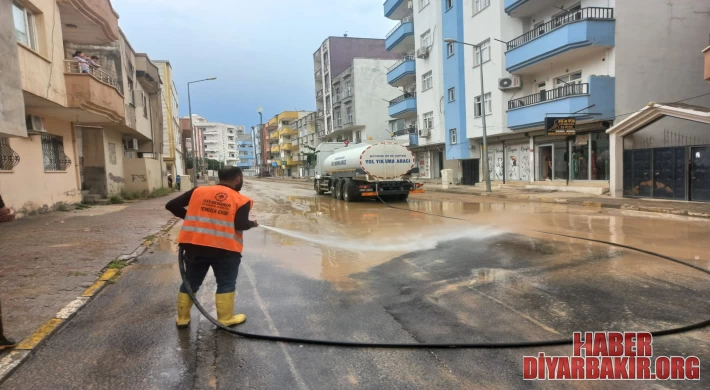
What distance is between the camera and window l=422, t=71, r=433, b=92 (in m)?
32.9

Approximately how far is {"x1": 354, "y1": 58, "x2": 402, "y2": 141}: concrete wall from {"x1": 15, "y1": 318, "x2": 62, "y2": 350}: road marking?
4590 centimetres

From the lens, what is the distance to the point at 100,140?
18.0m

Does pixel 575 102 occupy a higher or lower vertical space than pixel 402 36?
lower

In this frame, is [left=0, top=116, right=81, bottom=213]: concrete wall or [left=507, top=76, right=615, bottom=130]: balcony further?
[left=507, top=76, right=615, bottom=130]: balcony

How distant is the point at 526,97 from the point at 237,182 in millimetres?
21952

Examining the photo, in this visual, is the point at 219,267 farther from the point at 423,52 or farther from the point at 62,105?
the point at 423,52

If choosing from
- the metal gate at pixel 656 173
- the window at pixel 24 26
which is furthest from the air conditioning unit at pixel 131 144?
the metal gate at pixel 656 173

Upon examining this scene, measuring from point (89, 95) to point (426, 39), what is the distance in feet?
85.6

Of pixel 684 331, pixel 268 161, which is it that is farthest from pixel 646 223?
pixel 268 161

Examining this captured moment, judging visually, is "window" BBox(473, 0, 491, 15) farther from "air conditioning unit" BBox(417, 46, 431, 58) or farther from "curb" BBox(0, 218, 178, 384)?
"curb" BBox(0, 218, 178, 384)

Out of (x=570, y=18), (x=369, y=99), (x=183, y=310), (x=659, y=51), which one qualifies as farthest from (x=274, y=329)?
(x=369, y=99)

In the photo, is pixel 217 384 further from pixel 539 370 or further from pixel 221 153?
pixel 221 153

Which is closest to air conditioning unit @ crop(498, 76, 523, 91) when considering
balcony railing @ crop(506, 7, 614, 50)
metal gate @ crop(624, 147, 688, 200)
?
balcony railing @ crop(506, 7, 614, 50)

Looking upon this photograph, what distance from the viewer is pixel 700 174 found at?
13.7 m
